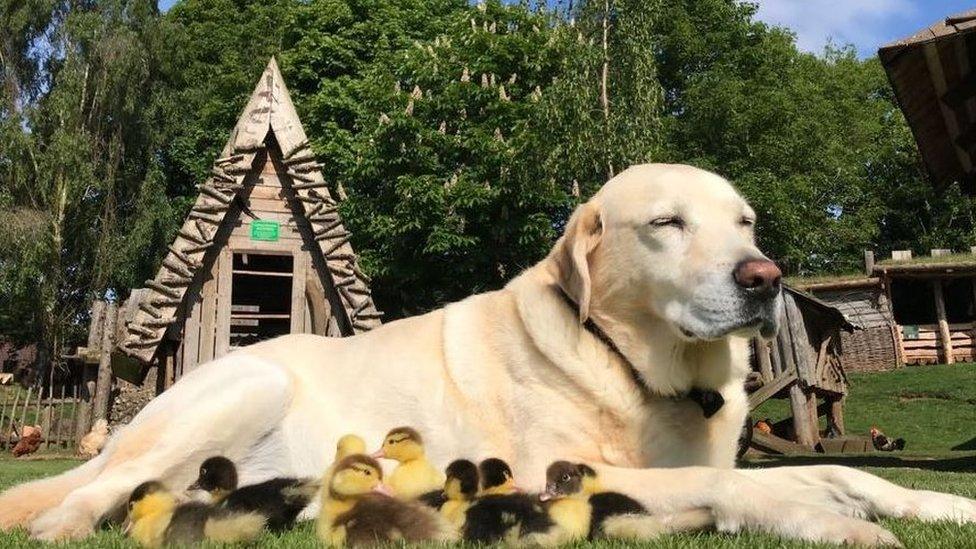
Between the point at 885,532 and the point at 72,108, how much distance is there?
37.6m

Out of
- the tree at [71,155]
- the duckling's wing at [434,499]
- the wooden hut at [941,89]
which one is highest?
the tree at [71,155]

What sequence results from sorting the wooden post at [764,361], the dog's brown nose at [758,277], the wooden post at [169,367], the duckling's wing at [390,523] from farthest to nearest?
the wooden post at [764,361] → the wooden post at [169,367] → the dog's brown nose at [758,277] → the duckling's wing at [390,523]

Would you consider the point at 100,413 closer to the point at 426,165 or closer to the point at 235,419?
the point at 426,165

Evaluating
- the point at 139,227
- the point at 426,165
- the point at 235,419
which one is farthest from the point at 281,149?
Result: the point at 139,227

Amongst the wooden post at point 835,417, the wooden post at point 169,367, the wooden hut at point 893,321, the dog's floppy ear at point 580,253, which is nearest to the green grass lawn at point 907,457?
the dog's floppy ear at point 580,253

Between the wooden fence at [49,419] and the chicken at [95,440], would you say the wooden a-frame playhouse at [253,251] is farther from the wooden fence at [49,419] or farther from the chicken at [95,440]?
the wooden fence at [49,419]

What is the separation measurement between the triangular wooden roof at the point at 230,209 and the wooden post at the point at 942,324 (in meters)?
30.2

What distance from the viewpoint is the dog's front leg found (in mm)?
2852

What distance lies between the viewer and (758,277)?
11.8 ft

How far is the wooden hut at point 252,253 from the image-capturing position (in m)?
11.9

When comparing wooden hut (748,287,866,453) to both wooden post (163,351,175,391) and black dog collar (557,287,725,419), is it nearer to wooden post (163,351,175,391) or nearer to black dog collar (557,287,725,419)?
wooden post (163,351,175,391)

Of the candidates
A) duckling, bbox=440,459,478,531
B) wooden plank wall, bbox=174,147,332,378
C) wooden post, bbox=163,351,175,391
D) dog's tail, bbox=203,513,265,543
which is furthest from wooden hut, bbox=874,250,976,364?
dog's tail, bbox=203,513,265,543

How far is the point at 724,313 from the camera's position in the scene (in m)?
3.73

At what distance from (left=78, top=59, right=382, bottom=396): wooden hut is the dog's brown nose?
356 inches
